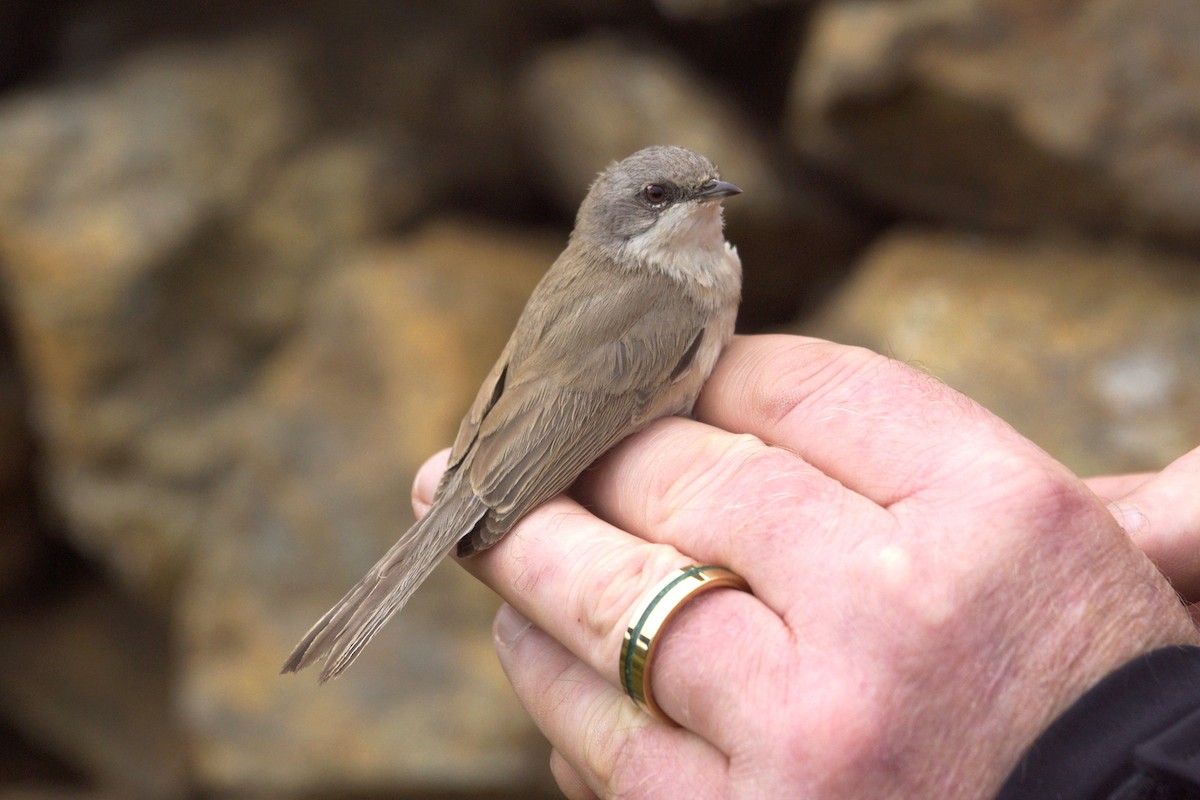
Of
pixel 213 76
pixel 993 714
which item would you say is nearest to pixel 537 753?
pixel 993 714

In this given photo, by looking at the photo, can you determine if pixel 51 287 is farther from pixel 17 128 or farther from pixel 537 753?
pixel 537 753

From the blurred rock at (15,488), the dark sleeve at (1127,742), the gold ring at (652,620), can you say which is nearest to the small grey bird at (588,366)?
the gold ring at (652,620)

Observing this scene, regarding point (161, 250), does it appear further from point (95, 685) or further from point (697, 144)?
point (95, 685)

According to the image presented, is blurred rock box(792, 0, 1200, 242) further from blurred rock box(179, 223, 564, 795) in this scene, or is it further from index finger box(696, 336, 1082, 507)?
index finger box(696, 336, 1082, 507)

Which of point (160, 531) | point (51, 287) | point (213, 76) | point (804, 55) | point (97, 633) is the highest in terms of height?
point (804, 55)

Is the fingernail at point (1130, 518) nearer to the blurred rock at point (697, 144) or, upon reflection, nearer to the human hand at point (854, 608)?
the human hand at point (854, 608)
